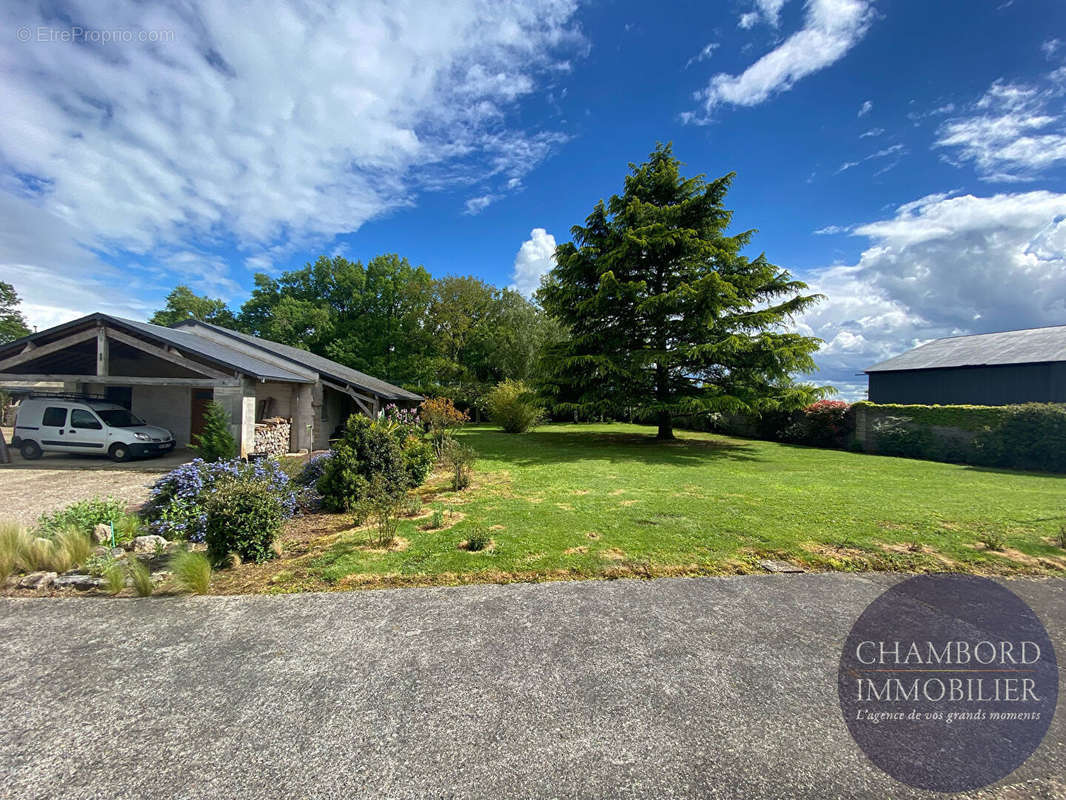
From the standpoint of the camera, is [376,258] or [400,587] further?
[376,258]

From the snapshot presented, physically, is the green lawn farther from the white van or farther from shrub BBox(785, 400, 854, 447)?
the white van

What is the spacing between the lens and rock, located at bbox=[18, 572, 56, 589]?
162 inches

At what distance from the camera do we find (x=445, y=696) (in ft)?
8.44

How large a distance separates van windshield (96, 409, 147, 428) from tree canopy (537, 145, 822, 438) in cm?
Answer: 1367

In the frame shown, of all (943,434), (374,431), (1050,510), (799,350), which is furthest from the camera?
(799,350)

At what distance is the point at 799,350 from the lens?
14633mm

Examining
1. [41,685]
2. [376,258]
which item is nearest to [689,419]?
[41,685]

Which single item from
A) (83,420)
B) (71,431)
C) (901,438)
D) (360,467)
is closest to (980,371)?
(901,438)

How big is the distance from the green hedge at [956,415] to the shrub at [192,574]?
61.3 ft

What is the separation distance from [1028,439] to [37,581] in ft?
66.3

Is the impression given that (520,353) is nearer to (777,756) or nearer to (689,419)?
(689,419)

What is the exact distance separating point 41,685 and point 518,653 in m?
3.09

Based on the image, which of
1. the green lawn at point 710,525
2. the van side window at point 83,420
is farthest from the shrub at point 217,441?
the green lawn at point 710,525

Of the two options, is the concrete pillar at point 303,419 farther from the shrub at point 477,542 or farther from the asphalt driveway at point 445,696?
the shrub at point 477,542
